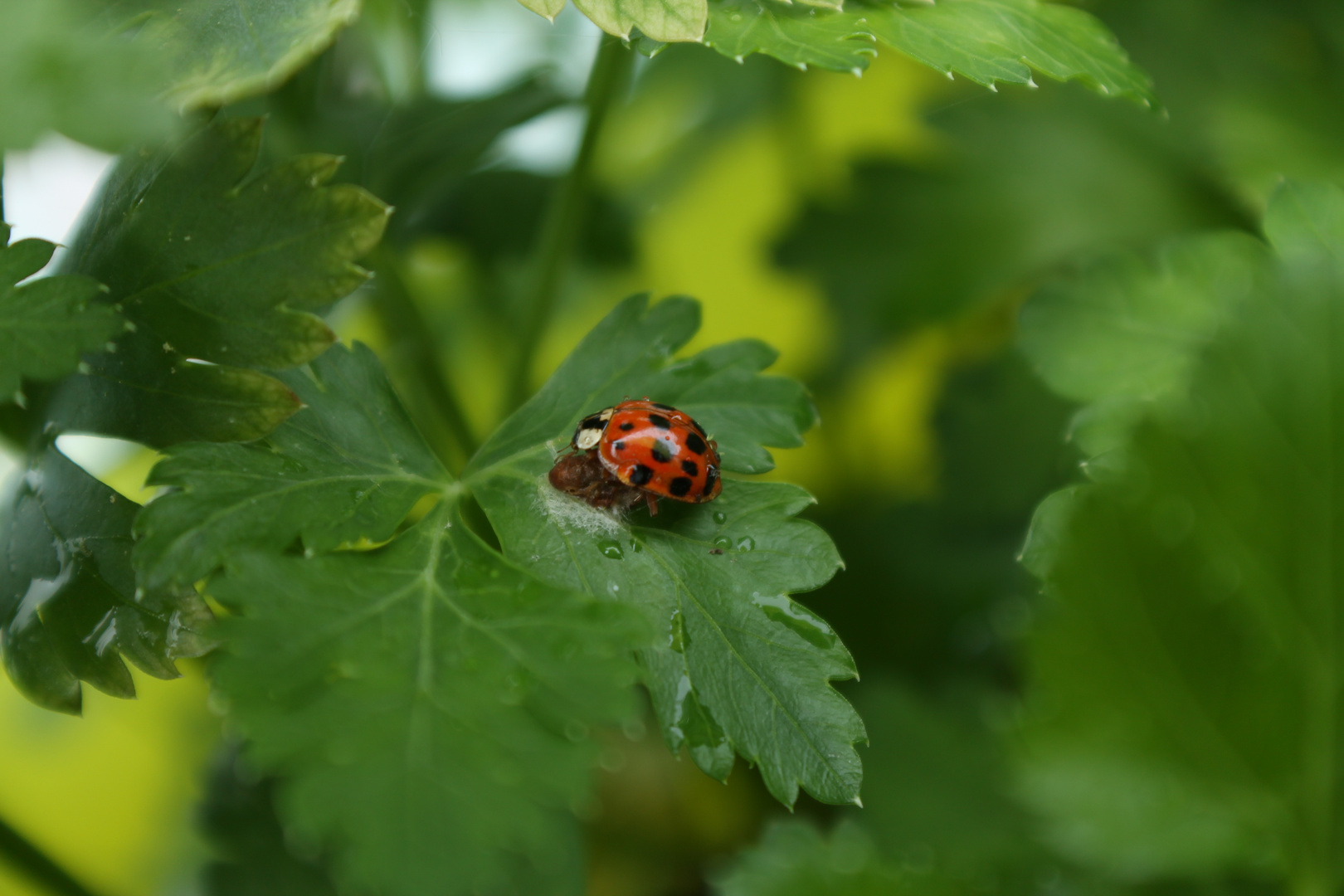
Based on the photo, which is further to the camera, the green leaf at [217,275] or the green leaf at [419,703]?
the green leaf at [217,275]

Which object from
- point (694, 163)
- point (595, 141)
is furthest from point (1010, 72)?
point (694, 163)

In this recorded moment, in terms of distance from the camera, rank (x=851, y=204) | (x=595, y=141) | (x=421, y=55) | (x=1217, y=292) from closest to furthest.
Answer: (x=1217, y=292) < (x=595, y=141) < (x=421, y=55) < (x=851, y=204)

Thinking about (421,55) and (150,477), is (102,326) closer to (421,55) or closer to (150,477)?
(150,477)

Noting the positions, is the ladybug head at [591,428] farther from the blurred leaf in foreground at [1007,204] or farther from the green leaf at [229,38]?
the blurred leaf in foreground at [1007,204]

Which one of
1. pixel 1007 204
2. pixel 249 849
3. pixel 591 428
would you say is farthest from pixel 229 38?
pixel 1007 204

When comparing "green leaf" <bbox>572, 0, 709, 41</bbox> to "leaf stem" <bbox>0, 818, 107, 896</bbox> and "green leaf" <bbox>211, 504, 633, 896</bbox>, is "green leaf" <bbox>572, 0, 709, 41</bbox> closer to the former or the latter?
"green leaf" <bbox>211, 504, 633, 896</bbox>

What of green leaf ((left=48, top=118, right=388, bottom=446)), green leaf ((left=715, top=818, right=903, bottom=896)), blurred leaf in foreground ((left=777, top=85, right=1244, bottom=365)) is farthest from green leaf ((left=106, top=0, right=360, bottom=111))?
blurred leaf in foreground ((left=777, top=85, right=1244, bottom=365))

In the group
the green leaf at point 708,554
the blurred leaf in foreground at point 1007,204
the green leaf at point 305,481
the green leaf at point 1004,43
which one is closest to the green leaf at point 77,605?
the green leaf at point 305,481
